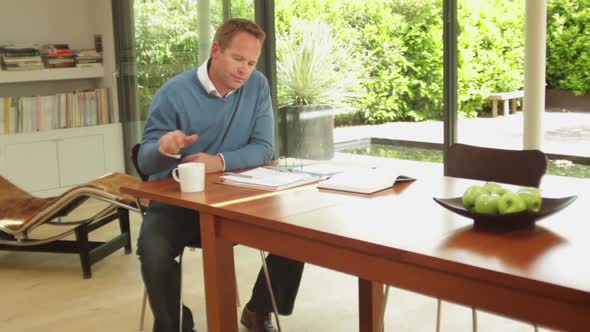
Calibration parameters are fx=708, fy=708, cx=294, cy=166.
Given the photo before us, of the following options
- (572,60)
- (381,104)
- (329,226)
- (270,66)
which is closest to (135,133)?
(270,66)

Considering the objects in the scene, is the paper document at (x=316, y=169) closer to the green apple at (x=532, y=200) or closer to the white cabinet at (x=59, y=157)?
the green apple at (x=532, y=200)

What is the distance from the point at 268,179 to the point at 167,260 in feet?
1.57

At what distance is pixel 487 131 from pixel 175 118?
84.7 inches

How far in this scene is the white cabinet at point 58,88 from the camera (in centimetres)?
551

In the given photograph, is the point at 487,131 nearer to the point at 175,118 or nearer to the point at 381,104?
the point at 381,104

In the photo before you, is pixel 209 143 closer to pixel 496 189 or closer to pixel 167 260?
pixel 167 260

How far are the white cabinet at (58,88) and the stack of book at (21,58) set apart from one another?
51 mm

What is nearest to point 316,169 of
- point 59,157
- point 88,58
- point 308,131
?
point 308,131

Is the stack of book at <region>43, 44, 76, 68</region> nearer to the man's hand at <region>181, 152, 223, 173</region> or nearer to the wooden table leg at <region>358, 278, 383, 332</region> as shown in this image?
the man's hand at <region>181, 152, 223, 173</region>

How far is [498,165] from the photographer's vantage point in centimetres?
250

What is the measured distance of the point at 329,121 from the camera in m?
5.05

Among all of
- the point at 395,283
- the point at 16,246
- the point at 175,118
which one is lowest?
the point at 16,246

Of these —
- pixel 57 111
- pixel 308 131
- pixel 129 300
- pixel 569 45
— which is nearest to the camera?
pixel 129 300

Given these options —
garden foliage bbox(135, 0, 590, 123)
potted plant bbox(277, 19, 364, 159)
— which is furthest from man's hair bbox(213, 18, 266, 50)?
potted plant bbox(277, 19, 364, 159)
